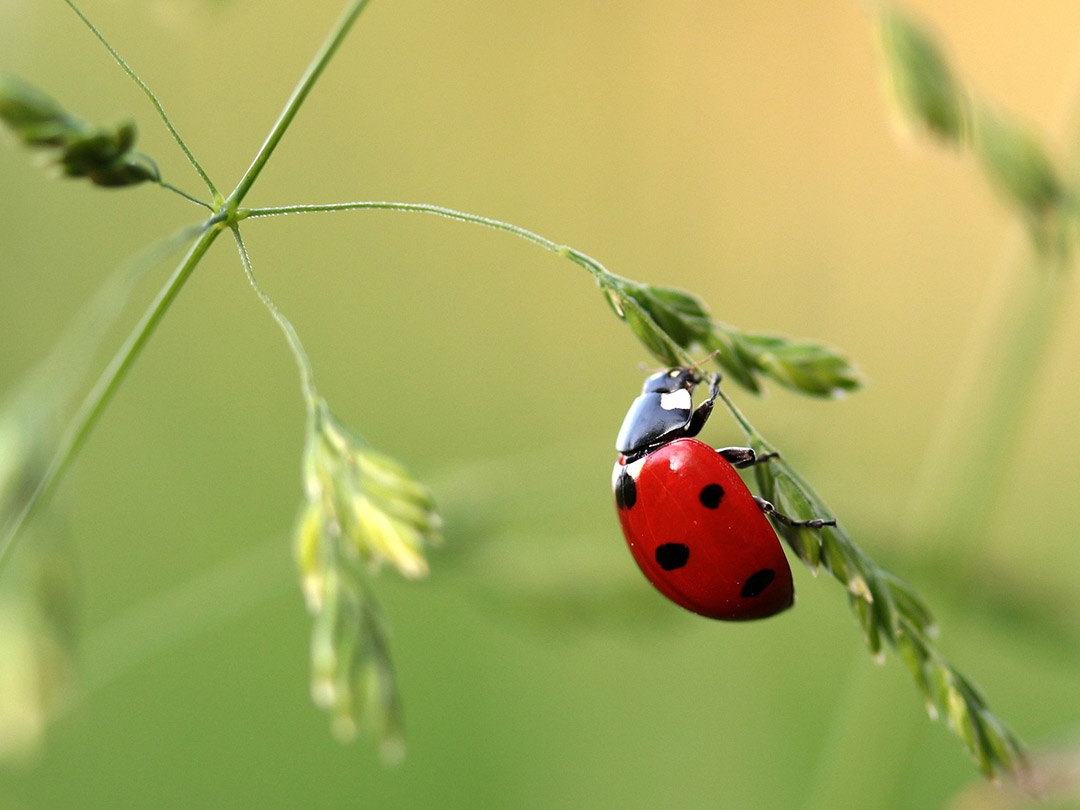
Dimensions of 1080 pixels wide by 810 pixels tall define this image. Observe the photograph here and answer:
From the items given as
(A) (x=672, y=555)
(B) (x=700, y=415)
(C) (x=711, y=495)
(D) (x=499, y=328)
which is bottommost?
(A) (x=672, y=555)

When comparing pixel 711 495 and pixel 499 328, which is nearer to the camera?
pixel 711 495

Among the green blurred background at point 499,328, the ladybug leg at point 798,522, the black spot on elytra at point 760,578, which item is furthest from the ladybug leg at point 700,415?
the green blurred background at point 499,328

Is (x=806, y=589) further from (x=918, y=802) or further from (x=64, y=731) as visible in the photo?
(x=64, y=731)

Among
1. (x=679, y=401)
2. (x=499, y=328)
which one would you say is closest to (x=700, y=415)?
(x=679, y=401)

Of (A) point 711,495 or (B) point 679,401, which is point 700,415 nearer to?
(B) point 679,401

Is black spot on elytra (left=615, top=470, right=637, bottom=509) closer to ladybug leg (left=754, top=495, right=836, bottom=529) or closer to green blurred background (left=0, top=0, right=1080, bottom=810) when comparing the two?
ladybug leg (left=754, top=495, right=836, bottom=529)

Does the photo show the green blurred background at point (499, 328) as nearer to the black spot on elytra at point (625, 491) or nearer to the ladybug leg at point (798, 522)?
the black spot on elytra at point (625, 491)
